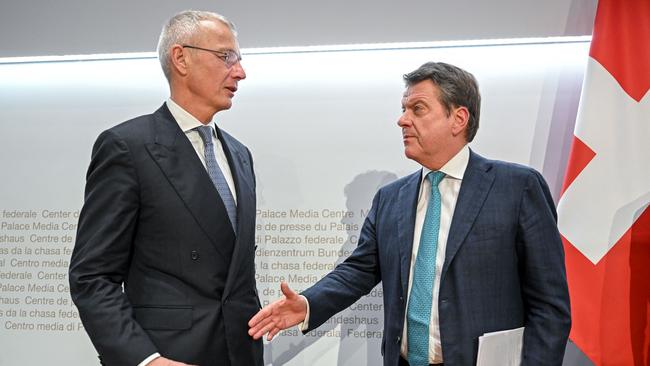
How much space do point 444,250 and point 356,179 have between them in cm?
125

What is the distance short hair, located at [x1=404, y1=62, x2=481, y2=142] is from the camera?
7.82 feet

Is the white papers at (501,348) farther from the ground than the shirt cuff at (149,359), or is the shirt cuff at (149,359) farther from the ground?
the white papers at (501,348)

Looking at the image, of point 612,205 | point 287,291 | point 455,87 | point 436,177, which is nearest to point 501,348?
point 436,177

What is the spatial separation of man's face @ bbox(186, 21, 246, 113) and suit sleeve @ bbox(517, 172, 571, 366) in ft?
3.62

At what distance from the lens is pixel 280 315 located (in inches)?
92.0

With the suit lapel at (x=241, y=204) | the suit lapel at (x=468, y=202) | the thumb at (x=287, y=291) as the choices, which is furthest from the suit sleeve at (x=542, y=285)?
the suit lapel at (x=241, y=204)

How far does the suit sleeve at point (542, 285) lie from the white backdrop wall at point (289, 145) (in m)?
1.19

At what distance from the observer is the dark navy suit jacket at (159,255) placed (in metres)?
1.90

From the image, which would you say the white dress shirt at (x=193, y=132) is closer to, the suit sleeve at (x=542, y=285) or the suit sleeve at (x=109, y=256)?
the suit sleeve at (x=109, y=256)

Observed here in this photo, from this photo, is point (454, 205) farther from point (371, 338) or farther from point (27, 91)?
point (27, 91)

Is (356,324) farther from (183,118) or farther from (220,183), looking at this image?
(183,118)

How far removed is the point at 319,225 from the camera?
343 centimetres

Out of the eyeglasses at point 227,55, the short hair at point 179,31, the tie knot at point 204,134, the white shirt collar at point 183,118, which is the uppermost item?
the short hair at point 179,31

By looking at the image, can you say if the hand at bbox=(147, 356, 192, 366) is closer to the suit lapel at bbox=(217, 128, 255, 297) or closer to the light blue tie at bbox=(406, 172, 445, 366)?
the suit lapel at bbox=(217, 128, 255, 297)
